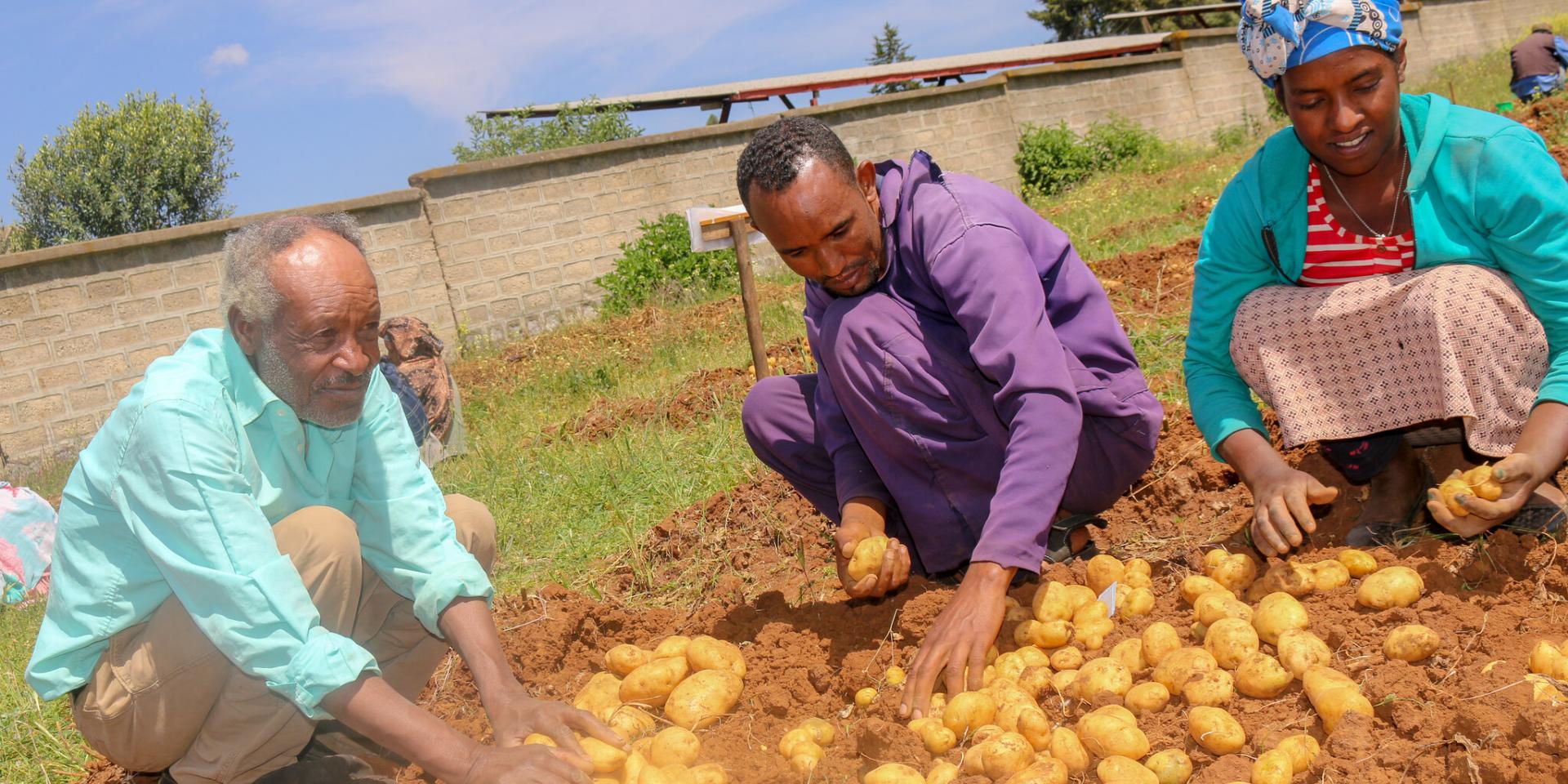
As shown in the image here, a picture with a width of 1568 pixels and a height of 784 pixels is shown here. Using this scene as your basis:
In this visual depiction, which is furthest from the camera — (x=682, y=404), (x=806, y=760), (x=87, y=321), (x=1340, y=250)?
(x=87, y=321)

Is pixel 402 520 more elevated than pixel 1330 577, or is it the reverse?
pixel 402 520

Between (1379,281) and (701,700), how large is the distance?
1.80 metres

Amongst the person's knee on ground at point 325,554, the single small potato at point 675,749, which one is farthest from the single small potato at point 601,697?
the person's knee on ground at point 325,554

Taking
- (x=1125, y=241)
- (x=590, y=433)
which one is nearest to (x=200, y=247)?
(x=590, y=433)

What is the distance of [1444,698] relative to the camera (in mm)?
1949

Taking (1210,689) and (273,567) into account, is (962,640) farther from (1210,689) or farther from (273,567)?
(273,567)

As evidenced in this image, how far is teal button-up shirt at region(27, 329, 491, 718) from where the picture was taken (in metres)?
2.03

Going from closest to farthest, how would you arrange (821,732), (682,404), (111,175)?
(821,732) → (682,404) → (111,175)

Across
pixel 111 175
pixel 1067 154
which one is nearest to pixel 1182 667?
pixel 1067 154

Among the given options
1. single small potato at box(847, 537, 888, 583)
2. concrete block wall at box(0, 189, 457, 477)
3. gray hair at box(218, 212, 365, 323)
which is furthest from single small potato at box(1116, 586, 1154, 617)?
concrete block wall at box(0, 189, 457, 477)

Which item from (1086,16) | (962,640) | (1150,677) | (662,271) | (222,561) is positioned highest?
(1086,16)

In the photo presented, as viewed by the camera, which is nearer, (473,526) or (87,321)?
(473,526)

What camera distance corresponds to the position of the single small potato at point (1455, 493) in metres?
2.25

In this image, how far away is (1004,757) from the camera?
2066mm
